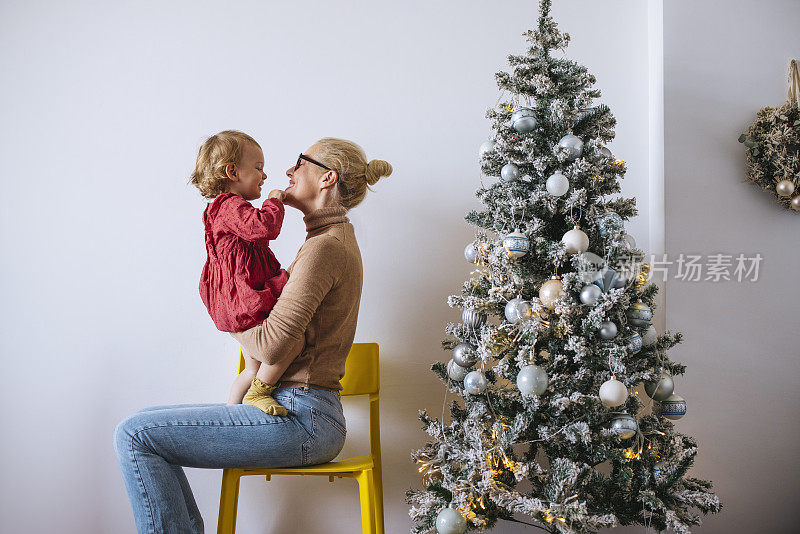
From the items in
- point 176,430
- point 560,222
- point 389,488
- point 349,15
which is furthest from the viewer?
point 349,15

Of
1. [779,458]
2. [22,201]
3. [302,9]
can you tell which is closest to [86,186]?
[22,201]

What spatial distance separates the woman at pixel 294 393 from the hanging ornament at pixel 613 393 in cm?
69

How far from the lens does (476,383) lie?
161 centimetres

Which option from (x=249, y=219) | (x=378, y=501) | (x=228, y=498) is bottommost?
(x=378, y=501)

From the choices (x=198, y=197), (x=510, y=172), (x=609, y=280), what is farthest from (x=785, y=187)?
(x=198, y=197)

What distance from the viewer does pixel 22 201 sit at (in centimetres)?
220

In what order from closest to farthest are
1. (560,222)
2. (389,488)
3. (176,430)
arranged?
(176,430) → (560,222) → (389,488)

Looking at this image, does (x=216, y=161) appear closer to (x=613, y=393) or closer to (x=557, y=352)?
(x=557, y=352)

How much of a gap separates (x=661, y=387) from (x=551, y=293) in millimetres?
409

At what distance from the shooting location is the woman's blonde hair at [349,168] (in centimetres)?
176

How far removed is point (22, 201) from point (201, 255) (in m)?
0.67

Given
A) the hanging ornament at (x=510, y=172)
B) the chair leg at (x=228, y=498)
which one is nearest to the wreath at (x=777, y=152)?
the hanging ornament at (x=510, y=172)

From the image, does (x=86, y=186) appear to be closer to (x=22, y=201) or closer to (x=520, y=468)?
(x=22, y=201)

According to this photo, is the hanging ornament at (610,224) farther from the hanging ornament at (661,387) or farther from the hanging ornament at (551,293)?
the hanging ornament at (661,387)
